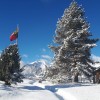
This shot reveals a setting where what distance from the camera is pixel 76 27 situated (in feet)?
157

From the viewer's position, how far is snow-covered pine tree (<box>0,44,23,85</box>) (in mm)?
30719

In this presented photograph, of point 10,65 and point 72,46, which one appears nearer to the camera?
point 10,65

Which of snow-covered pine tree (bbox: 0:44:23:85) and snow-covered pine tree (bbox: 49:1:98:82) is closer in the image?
snow-covered pine tree (bbox: 0:44:23:85)

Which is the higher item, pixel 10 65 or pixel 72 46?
pixel 72 46

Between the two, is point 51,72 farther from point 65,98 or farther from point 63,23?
point 65,98

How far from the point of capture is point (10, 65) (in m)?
30.5

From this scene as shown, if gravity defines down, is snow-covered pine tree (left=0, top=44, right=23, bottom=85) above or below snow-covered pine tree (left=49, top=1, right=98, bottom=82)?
below

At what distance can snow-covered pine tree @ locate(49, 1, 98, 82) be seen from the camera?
44781 mm

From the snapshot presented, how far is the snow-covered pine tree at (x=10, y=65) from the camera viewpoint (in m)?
30.7

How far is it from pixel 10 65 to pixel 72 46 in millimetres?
17765

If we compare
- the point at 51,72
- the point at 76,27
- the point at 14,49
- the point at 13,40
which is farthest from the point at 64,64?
the point at 14,49

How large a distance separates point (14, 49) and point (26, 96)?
32.5ft

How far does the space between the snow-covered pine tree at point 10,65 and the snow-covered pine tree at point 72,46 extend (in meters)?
14.3

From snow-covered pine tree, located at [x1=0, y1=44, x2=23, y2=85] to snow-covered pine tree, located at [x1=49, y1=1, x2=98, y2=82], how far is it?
14.3 meters
